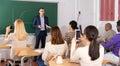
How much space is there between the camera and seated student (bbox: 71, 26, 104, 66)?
292 cm

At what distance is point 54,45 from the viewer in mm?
4031

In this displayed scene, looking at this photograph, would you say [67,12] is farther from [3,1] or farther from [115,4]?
[3,1]

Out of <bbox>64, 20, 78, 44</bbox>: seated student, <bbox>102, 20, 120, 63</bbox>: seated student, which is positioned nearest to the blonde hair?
<bbox>64, 20, 78, 44</bbox>: seated student

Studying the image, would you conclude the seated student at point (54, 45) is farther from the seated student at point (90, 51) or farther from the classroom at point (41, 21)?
the seated student at point (90, 51)

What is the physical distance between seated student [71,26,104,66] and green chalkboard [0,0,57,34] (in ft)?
15.8

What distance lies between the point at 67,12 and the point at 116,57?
477 centimetres

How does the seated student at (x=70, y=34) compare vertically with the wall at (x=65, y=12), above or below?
below

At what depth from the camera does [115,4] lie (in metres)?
7.69

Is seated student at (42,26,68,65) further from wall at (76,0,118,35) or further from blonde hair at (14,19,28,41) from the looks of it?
wall at (76,0,118,35)

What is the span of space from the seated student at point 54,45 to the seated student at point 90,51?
100cm

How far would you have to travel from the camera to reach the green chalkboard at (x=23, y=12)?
7371 mm

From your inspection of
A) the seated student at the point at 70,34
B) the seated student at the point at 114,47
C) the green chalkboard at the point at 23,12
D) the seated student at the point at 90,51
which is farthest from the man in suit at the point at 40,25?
the seated student at the point at 90,51

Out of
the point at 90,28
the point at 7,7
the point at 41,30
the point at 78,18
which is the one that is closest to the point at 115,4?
the point at 78,18

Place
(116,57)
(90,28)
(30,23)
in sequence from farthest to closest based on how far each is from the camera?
(30,23) < (116,57) < (90,28)
